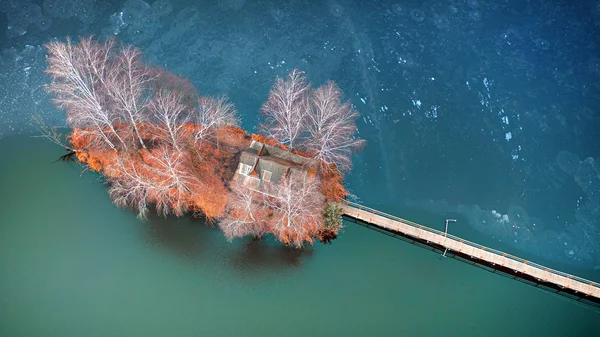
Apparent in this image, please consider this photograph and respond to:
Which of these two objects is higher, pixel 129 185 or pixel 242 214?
pixel 242 214

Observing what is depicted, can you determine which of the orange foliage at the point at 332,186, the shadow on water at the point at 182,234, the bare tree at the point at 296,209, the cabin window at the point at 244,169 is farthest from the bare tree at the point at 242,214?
the orange foliage at the point at 332,186

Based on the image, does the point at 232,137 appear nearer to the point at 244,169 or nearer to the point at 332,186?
the point at 244,169

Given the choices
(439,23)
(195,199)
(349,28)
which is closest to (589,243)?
(439,23)

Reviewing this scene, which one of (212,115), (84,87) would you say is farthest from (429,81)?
(84,87)

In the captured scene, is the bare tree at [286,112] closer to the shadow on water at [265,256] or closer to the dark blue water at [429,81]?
the dark blue water at [429,81]

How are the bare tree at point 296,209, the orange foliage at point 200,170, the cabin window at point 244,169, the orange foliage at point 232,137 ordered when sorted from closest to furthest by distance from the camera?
the bare tree at point 296,209
the cabin window at point 244,169
the orange foliage at point 200,170
the orange foliage at point 232,137

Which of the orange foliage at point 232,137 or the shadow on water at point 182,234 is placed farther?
the orange foliage at point 232,137
